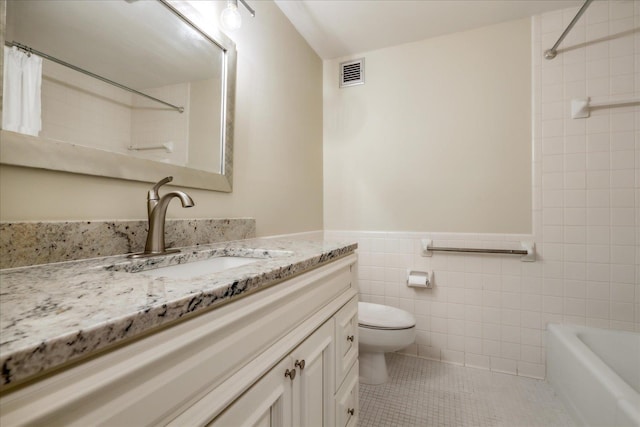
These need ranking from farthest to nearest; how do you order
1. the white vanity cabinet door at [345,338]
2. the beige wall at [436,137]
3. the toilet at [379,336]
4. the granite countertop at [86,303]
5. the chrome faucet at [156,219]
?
1. the beige wall at [436,137]
2. the toilet at [379,336]
3. the white vanity cabinet door at [345,338]
4. the chrome faucet at [156,219]
5. the granite countertop at [86,303]

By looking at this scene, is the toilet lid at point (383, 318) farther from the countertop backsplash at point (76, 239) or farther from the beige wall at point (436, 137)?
the countertop backsplash at point (76, 239)

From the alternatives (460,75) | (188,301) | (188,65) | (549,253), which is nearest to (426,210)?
(549,253)

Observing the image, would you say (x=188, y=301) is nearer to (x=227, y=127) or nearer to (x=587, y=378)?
(x=227, y=127)

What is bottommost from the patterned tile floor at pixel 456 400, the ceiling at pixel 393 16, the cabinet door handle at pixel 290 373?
the patterned tile floor at pixel 456 400

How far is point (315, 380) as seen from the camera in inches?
32.2

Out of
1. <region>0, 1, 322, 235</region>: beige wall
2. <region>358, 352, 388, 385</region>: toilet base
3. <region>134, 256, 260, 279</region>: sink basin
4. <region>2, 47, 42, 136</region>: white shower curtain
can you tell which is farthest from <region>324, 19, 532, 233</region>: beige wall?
<region>2, 47, 42, 136</region>: white shower curtain

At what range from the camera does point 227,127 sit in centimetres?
128

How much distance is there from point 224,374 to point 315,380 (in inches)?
15.8

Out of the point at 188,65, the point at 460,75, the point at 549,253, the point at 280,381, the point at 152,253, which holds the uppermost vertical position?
the point at 460,75

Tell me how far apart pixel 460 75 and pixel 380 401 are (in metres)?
2.10

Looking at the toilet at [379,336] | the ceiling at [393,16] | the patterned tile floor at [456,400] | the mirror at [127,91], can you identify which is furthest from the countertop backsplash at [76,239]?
the ceiling at [393,16]

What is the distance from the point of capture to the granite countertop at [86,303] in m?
0.27

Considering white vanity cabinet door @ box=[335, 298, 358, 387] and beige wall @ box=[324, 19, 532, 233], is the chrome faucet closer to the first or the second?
white vanity cabinet door @ box=[335, 298, 358, 387]

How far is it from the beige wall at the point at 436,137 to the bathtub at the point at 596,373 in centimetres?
66
